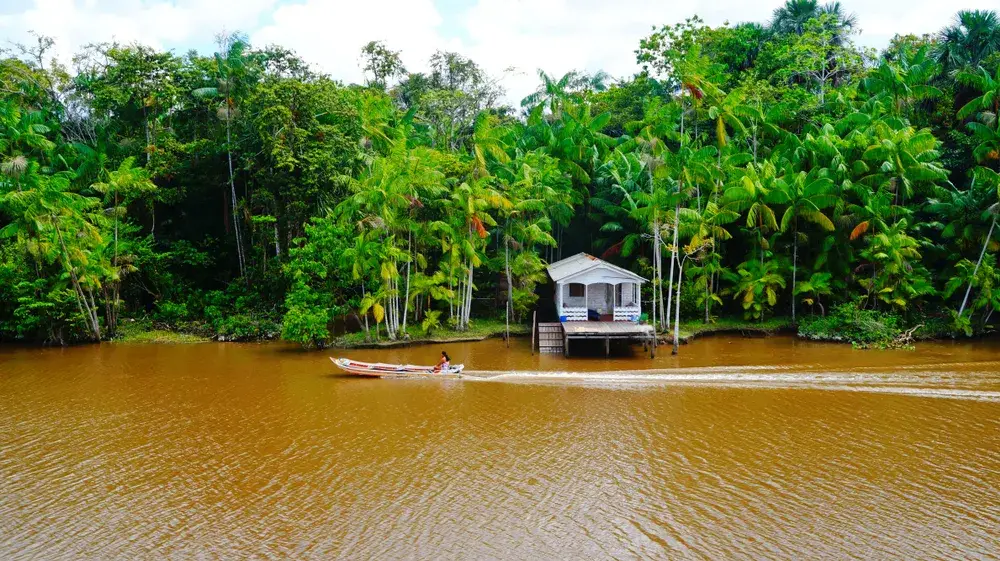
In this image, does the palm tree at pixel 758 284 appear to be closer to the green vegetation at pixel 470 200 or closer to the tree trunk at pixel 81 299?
the green vegetation at pixel 470 200

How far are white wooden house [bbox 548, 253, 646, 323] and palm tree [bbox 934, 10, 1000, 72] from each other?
20.4m

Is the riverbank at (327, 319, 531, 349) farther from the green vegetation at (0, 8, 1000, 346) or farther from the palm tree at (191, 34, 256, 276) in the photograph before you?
the palm tree at (191, 34, 256, 276)

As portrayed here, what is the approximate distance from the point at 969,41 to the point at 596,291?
22498 millimetres

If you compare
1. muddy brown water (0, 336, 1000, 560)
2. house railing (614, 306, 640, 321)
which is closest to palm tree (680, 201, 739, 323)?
house railing (614, 306, 640, 321)

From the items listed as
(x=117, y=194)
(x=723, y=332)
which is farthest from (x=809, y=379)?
(x=117, y=194)

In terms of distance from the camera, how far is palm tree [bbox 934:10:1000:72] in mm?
33375

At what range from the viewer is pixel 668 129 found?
111ft

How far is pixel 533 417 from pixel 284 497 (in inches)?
266

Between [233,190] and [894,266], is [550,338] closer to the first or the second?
[894,266]

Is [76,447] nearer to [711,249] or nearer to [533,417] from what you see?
[533,417]

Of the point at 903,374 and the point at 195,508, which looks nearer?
the point at 195,508

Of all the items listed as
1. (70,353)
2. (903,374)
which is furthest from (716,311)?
(70,353)

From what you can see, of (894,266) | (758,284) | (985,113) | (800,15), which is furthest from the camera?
(800,15)

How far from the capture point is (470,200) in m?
27.9
